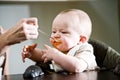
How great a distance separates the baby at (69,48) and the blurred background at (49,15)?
1.04 m

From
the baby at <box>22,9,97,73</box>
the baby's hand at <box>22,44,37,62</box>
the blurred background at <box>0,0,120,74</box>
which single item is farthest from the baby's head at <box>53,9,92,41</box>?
the blurred background at <box>0,0,120,74</box>

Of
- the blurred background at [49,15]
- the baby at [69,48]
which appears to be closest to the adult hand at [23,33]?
the baby at [69,48]

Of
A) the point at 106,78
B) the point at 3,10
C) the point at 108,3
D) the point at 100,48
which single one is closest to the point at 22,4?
the point at 3,10

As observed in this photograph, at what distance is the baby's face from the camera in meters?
1.07

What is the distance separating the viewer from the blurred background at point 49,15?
2180 millimetres

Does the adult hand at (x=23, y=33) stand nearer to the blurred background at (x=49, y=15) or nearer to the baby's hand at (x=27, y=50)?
the baby's hand at (x=27, y=50)

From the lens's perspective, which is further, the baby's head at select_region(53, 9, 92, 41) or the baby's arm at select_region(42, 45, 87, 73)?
the baby's head at select_region(53, 9, 92, 41)

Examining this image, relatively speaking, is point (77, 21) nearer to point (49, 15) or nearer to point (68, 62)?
point (68, 62)

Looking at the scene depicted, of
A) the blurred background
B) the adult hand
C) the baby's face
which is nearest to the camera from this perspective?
the adult hand

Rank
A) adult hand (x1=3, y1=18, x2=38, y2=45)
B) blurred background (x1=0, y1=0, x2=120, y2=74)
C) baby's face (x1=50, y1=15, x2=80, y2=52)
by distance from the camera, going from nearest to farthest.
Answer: adult hand (x1=3, y1=18, x2=38, y2=45) → baby's face (x1=50, y1=15, x2=80, y2=52) → blurred background (x1=0, y1=0, x2=120, y2=74)

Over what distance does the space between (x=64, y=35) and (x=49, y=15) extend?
47.3 inches

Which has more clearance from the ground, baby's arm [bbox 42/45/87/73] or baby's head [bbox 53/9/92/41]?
baby's head [bbox 53/9/92/41]

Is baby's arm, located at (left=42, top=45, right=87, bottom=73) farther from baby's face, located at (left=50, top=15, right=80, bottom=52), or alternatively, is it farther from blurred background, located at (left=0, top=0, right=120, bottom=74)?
blurred background, located at (left=0, top=0, right=120, bottom=74)

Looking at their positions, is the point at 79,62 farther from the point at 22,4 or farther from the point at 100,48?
the point at 22,4
